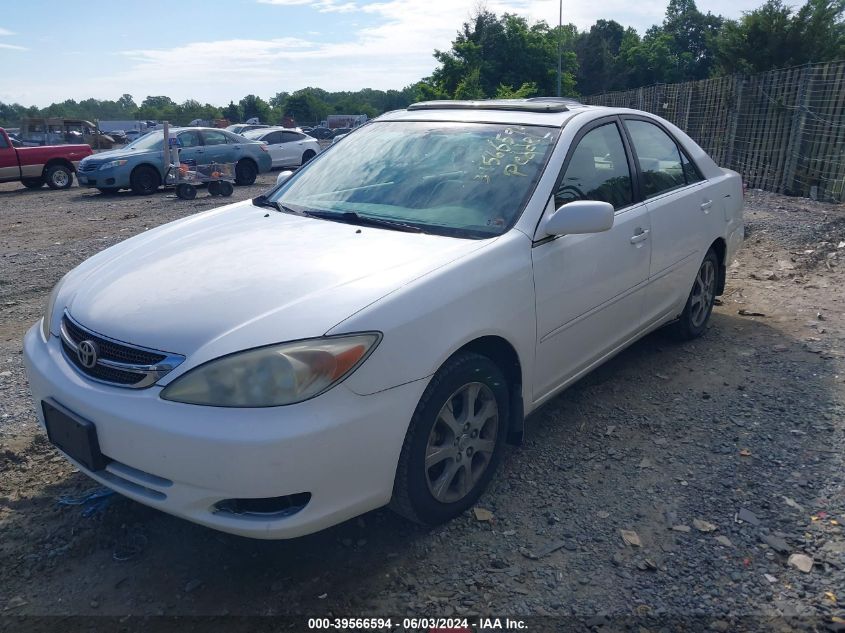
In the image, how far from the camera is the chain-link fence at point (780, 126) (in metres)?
10.7

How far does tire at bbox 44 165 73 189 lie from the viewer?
1786 cm

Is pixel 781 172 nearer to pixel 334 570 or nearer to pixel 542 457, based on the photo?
pixel 542 457

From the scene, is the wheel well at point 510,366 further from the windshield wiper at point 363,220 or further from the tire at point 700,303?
the tire at point 700,303

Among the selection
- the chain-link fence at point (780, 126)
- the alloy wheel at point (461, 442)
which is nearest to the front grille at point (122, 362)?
the alloy wheel at point (461, 442)

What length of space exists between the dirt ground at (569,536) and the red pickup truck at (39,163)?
15.1m

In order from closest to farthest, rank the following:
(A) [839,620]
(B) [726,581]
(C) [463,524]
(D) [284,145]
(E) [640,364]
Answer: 1. (A) [839,620]
2. (B) [726,581]
3. (C) [463,524]
4. (E) [640,364]
5. (D) [284,145]

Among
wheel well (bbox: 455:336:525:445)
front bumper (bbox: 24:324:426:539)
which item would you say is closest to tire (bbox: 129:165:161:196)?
front bumper (bbox: 24:324:426:539)

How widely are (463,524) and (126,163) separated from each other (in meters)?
14.9

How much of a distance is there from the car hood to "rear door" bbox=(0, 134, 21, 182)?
16291 millimetres

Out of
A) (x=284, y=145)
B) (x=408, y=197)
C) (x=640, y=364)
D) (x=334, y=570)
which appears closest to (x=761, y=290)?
(x=640, y=364)

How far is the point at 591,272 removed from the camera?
136 inches

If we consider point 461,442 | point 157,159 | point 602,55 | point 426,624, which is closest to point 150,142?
point 157,159

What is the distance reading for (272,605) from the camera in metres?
2.45

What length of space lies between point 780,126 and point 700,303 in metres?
8.97
